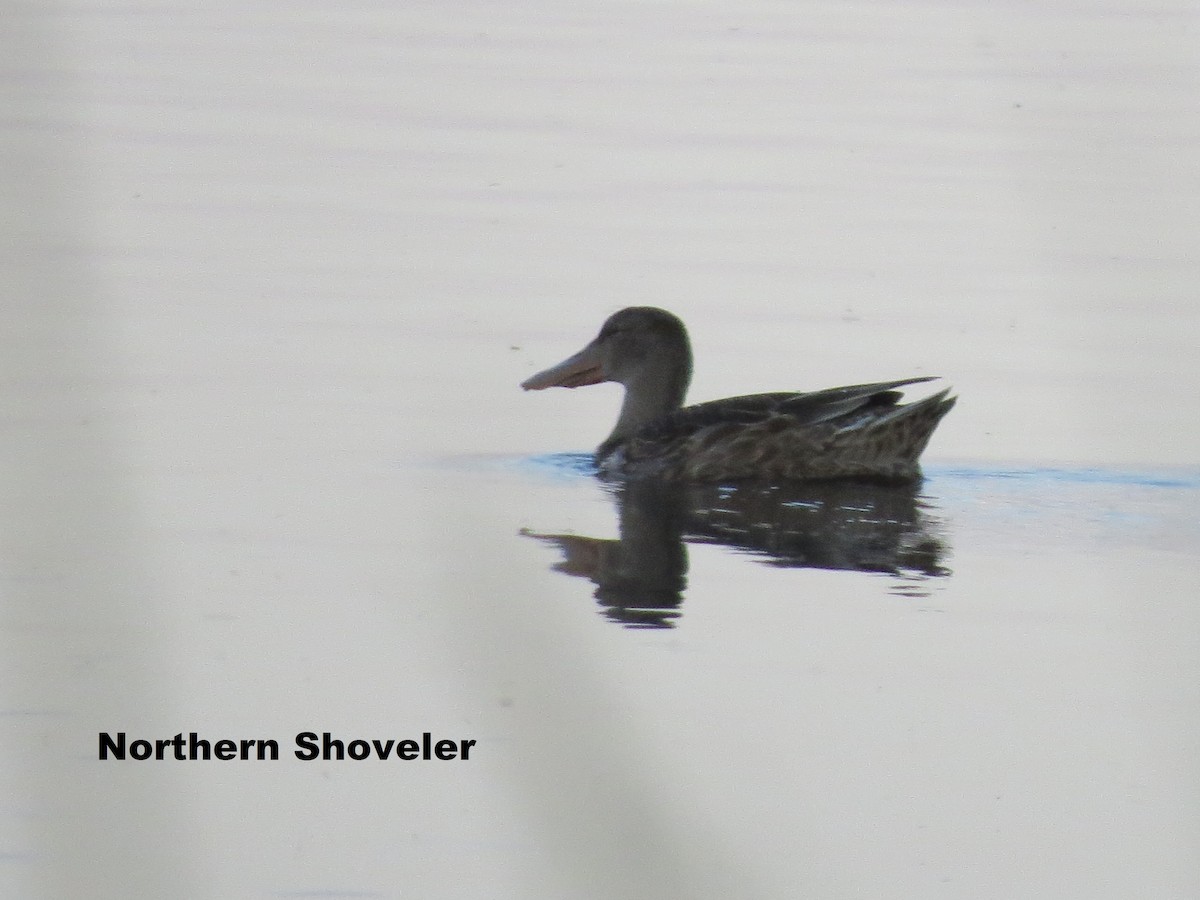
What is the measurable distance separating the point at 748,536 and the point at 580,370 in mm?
1763

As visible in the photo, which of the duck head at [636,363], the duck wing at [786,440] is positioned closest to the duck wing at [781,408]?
the duck wing at [786,440]

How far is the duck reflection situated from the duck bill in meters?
0.86

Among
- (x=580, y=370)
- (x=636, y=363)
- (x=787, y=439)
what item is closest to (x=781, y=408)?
(x=787, y=439)

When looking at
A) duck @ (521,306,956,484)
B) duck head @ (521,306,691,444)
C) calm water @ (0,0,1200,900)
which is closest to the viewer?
calm water @ (0,0,1200,900)

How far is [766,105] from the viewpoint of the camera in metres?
13.2

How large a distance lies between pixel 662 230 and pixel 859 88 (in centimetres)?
401

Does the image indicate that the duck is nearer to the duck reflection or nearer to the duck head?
the duck reflection

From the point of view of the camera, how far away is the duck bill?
785 centimetres

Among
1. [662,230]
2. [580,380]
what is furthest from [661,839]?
[662,230]

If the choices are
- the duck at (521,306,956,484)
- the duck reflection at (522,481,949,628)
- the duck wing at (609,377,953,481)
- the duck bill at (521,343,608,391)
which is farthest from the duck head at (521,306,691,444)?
the duck reflection at (522,481,949,628)

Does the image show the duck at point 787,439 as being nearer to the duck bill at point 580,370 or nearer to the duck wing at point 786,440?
the duck wing at point 786,440

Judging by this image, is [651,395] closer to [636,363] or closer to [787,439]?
[636,363]

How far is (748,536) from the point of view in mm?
6246

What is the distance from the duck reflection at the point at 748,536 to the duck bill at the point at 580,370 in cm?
86
